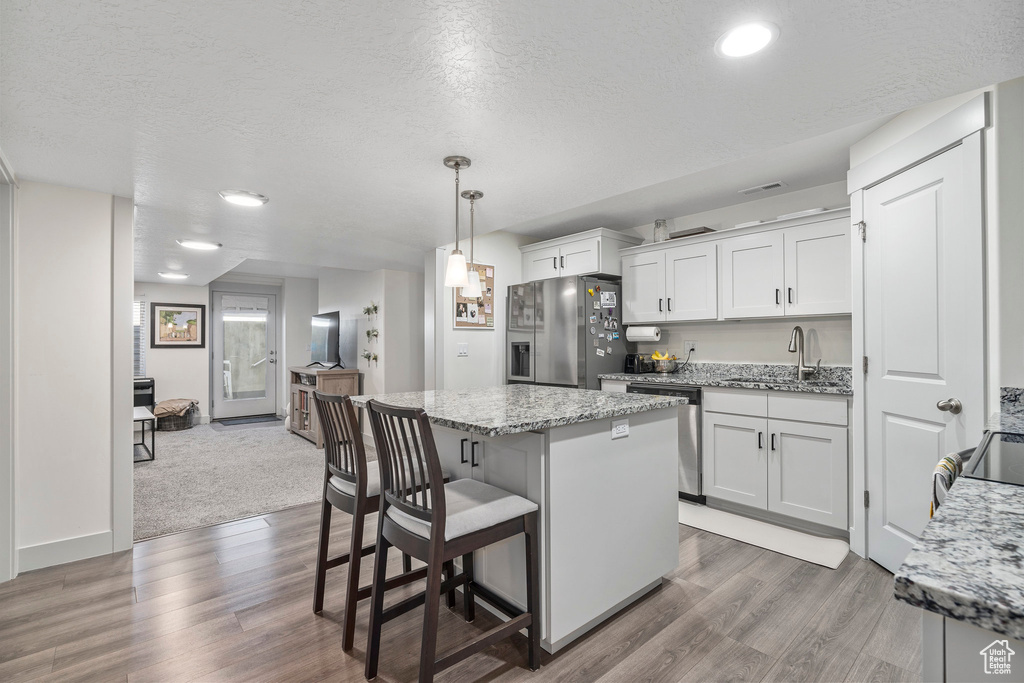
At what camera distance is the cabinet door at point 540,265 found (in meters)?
4.44

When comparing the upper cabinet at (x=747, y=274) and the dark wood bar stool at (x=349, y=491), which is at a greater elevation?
the upper cabinet at (x=747, y=274)

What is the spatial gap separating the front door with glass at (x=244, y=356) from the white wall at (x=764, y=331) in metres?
6.45

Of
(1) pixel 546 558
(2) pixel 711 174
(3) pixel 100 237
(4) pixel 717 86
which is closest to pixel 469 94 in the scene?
(4) pixel 717 86

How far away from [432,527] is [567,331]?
2.70 metres

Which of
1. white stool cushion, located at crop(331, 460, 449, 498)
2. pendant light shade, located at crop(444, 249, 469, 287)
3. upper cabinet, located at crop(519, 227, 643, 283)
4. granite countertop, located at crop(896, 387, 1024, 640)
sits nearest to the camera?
granite countertop, located at crop(896, 387, 1024, 640)

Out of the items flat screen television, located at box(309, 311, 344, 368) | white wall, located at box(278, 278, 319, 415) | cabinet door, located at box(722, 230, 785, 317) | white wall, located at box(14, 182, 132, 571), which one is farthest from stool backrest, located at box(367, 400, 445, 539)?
white wall, located at box(278, 278, 319, 415)

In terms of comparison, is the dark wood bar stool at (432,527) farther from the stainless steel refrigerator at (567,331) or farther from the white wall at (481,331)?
the white wall at (481,331)

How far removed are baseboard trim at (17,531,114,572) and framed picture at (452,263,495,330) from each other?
270 cm

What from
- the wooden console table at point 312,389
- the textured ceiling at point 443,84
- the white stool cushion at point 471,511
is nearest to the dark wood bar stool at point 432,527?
the white stool cushion at point 471,511

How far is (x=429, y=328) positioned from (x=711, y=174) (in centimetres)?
260

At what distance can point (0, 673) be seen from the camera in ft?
5.63

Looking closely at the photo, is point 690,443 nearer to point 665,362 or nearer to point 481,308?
point 665,362

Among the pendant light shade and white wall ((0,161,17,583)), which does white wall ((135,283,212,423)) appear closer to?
white wall ((0,161,17,583))

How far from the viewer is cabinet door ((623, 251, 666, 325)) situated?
3975 mm
